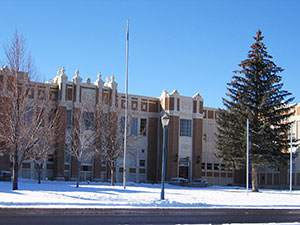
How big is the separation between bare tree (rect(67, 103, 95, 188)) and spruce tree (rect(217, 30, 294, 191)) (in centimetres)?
1314

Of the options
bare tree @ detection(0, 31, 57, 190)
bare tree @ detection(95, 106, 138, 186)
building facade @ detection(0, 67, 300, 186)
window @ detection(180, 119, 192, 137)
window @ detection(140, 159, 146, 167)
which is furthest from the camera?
window @ detection(140, 159, 146, 167)

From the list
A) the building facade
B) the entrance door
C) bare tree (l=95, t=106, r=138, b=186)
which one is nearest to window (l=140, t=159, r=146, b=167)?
Result: the building facade

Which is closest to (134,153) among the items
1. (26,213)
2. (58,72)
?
(58,72)

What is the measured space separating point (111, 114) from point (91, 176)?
986cm

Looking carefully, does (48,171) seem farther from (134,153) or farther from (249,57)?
(249,57)

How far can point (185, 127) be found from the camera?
51719 millimetres

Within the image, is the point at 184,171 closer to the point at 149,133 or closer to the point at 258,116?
the point at 149,133

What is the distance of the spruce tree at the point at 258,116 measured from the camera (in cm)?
4038

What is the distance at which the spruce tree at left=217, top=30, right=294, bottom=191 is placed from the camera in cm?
4038

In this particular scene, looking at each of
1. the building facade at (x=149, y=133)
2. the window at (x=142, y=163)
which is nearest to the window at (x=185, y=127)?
the building facade at (x=149, y=133)

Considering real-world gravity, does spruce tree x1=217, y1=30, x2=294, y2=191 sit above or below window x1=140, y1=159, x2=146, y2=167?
above

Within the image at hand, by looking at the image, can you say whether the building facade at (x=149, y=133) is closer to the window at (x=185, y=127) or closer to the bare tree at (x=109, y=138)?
the window at (x=185, y=127)

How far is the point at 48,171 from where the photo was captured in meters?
46.3

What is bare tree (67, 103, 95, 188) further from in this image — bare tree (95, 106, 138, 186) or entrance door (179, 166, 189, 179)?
entrance door (179, 166, 189, 179)
